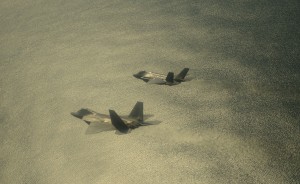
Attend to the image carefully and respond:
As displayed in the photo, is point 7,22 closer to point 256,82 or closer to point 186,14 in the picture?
point 186,14

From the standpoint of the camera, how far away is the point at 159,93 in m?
6.25

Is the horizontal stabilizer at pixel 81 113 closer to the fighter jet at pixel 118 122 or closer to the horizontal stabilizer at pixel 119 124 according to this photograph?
the fighter jet at pixel 118 122

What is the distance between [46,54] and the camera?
8.58 metres

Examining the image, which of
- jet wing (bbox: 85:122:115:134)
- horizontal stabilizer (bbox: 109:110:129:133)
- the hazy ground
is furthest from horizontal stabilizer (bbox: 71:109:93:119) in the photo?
horizontal stabilizer (bbox: 109:110:129:133)

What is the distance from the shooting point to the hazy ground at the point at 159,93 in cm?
484

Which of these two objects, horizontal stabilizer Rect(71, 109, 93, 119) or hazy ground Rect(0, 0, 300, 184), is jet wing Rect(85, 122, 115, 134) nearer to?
hazy ground Rect(0, 0, 300, 184)

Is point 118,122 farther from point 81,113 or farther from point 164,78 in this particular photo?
point 164,78

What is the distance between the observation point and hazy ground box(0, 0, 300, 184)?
191 inches

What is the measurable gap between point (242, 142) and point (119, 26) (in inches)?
224

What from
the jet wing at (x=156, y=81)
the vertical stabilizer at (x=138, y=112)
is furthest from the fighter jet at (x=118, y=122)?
the jet wing at (x=156, y=81)

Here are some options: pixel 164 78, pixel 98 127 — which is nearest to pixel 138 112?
pixel 98 127

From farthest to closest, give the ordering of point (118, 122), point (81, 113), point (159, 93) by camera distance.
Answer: point (159, 93)
point (81, 113)
point (118, 122)

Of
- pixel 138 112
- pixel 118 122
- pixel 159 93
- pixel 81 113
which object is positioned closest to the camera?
pixel 118 122

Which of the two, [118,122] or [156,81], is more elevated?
[156,81]
